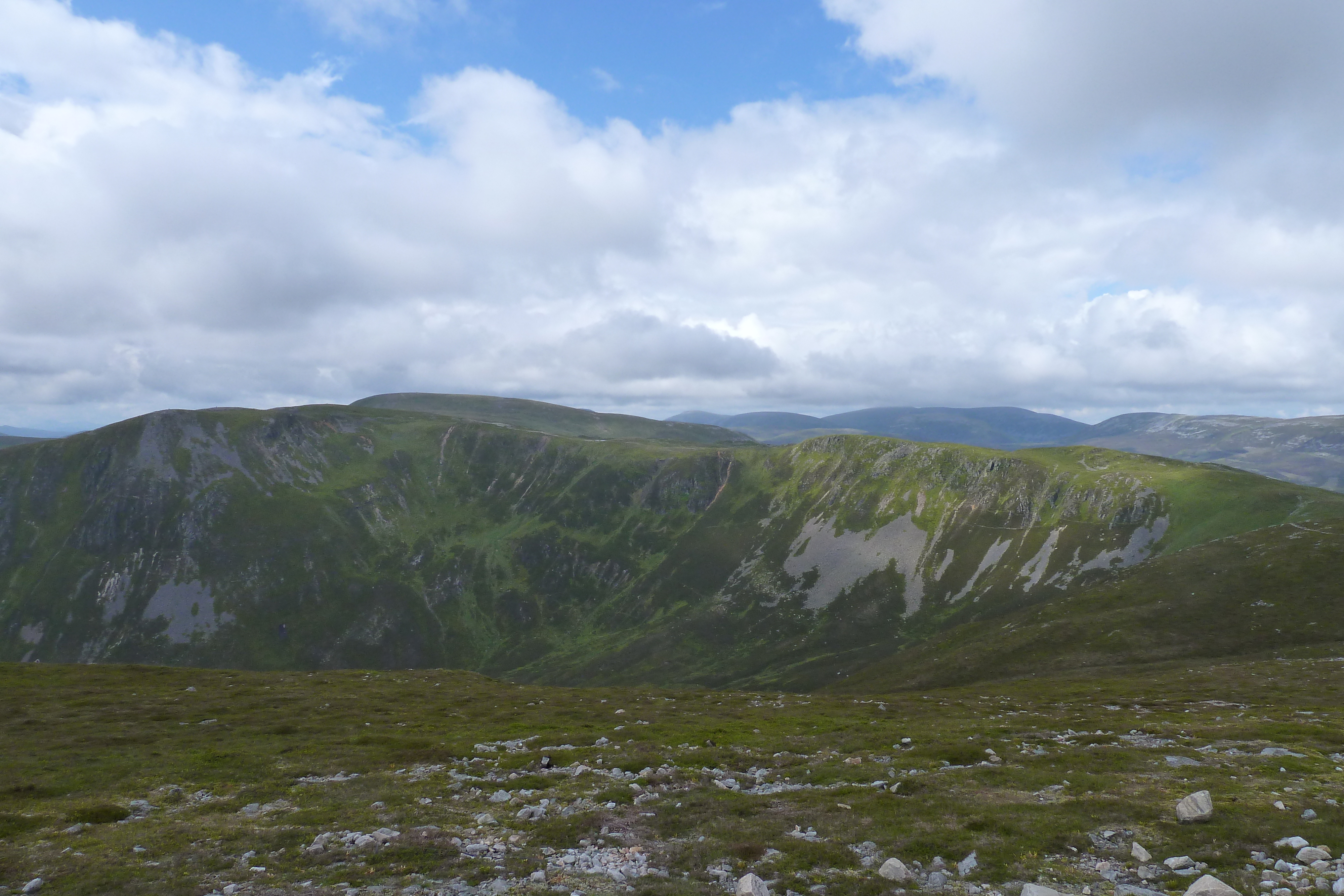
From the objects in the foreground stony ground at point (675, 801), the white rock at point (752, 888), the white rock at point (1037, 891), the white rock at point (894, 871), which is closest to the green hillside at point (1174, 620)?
the foreground stony ground at point (675, 801)

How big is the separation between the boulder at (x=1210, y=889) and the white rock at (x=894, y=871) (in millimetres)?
6634

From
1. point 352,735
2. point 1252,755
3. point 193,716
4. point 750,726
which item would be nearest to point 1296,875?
point 1252,755

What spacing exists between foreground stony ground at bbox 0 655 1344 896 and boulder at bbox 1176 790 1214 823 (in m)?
0.45

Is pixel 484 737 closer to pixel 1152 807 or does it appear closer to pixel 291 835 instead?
pixel 291 835

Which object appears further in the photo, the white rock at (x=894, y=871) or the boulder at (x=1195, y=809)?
the boulder at (x=1195, y=809)

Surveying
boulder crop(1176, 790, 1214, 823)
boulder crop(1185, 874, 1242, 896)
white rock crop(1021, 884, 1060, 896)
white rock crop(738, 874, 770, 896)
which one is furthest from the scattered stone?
white rock crop(738, 874, 770, 896)

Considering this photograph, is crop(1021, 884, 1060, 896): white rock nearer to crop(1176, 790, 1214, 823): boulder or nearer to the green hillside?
crop(1176, 790, 1214, 823): boulder

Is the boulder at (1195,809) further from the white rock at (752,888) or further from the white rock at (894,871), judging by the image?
the white rock at (752,888)

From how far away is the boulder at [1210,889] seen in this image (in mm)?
14469

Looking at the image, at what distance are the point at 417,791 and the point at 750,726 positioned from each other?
29.2m

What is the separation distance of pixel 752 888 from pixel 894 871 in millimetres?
4664

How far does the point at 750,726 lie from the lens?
5253 cm

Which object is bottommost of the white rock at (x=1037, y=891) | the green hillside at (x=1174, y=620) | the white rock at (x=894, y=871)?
the green hillside at (x=1174, y=620)

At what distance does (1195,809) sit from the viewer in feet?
68.6
